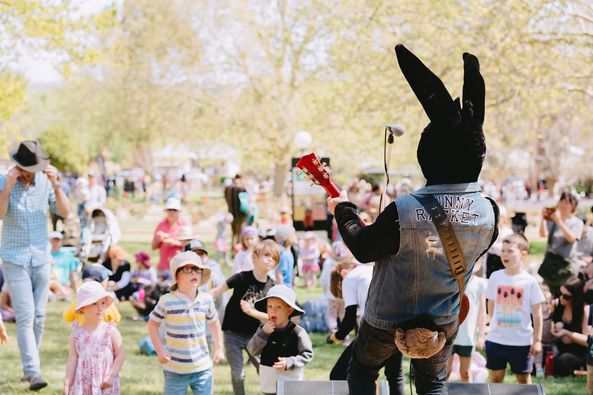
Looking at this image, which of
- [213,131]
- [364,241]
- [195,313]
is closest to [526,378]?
[195,313]

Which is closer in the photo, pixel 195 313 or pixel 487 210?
pixel 487 210

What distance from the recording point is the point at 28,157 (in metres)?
6.73

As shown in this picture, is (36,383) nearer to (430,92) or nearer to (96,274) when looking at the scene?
(96,274)

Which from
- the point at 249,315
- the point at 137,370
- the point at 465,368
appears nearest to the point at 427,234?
the point at 249,315

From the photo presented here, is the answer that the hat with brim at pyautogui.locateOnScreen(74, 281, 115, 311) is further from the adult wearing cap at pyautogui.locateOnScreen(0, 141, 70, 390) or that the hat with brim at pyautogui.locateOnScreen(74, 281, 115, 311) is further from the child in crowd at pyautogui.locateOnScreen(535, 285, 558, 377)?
the child in crowd at pyautogui.locateOnScreen(535, 285, 558, 377)

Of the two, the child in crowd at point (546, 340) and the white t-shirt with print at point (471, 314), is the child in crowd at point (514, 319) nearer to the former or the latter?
the white t-shirt with print at point (471, 314)

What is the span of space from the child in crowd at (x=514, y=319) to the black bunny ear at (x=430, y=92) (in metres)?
2.87

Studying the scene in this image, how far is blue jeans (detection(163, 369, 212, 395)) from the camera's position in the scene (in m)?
5.61

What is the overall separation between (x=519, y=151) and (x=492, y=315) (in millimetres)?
50945

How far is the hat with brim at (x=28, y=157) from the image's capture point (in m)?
6.70

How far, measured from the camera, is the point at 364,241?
3857 mm

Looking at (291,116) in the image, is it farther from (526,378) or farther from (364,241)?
(364,241)

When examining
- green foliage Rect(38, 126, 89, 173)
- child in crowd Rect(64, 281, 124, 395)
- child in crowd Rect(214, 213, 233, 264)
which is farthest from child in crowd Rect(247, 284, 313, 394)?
green foliage Rect(38, 126, 89, 173)

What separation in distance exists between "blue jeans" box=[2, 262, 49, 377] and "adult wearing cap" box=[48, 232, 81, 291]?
5.86 metres
